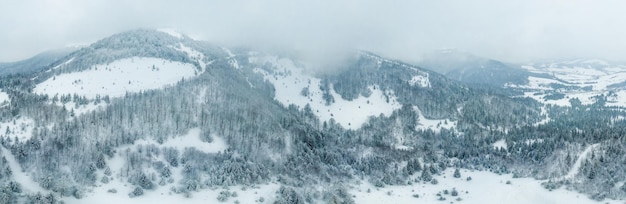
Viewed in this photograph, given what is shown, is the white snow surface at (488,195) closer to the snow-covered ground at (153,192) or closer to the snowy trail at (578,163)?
the snowy trail at (578,163)

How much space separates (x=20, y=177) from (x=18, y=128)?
33.0 meters

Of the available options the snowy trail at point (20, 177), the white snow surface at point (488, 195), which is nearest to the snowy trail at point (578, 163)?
the white snow surface at point (488, 195)

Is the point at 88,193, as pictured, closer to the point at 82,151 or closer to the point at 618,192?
the point at 82,151

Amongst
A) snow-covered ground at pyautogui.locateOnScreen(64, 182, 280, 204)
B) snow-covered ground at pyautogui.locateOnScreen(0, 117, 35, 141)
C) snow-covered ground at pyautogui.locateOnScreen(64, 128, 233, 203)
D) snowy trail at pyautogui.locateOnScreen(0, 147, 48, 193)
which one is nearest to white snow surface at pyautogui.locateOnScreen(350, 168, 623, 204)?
snow-covered ground at pyautogui.locateOnScreen(64, 182, 280, 204)

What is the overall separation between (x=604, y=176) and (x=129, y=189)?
160 m

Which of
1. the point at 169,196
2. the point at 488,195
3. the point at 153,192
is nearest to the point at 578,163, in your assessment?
the point at 488,195

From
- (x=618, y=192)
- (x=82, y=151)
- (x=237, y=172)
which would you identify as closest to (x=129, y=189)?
(x=82, y=151)

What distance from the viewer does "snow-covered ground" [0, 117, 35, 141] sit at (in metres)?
184

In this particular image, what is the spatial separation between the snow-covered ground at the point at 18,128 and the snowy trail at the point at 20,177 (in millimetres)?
10493

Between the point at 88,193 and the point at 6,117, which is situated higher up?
the point at 6,117

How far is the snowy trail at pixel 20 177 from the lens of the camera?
6217 inches

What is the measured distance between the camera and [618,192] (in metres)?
164

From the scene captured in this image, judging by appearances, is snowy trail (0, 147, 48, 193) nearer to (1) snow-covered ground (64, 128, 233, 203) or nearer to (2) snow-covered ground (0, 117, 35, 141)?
(2) snow-covered ground (0, 117, 35, 141)

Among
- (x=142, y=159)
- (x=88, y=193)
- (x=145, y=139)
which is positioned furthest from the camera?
(x=145, y=139)
